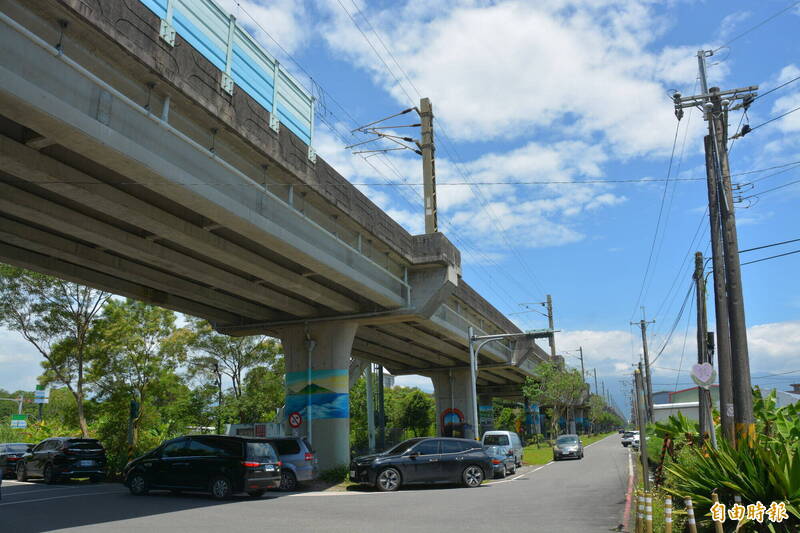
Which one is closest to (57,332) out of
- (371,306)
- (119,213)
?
(371,306)

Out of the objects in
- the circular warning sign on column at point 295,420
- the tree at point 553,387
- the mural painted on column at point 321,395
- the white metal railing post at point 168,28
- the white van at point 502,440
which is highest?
the white metal railing post at point 168,28

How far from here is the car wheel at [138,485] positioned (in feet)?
57.7

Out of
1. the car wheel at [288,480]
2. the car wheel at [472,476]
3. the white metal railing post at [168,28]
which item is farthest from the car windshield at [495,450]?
the white metal railing post at [168,28]

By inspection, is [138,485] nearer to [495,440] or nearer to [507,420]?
[495,440]

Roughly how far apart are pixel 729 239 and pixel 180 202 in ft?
42.6

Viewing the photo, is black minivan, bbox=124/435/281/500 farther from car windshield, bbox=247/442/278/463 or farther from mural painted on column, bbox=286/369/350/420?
mural painted on column, bbox=286/369/350/420

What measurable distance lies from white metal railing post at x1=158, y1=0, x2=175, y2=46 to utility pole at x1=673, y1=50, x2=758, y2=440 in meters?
13.3

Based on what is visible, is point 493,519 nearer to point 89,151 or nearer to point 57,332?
point 89,151

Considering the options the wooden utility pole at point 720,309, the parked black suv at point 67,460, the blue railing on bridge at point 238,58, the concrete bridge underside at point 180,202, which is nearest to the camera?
the concrete bridge underside at point 180,202

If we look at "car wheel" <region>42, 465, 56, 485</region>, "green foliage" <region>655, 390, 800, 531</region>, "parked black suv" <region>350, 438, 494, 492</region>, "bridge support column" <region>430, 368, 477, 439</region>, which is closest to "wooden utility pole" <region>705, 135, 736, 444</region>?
"green foliage" <region>655, 390, 800, 531</region>

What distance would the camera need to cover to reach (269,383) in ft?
132

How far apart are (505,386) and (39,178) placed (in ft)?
216

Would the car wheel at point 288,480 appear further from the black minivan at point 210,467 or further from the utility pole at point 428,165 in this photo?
the utility pole at point 428,165

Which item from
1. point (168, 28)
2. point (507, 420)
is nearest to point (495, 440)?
point (168, 28)
